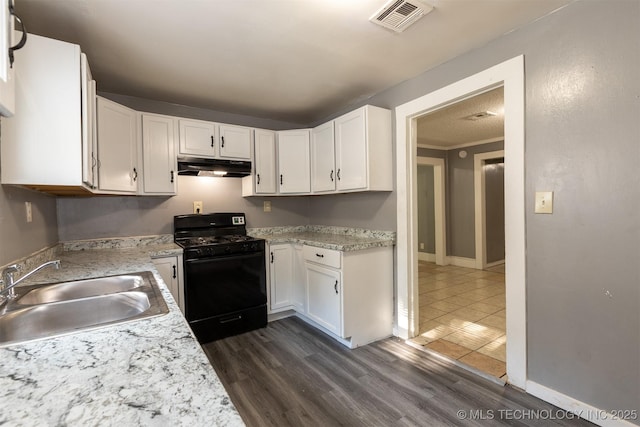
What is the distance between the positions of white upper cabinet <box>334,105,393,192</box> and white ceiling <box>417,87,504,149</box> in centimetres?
46

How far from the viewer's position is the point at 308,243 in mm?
2850

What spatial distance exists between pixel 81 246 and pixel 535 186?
11.3 feet

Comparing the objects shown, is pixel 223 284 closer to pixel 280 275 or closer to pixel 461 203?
pixel 280 275

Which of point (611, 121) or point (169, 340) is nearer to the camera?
point (169, 340)

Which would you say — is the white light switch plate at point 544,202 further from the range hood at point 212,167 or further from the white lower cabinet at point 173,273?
the white lower cabinet at point 173,273

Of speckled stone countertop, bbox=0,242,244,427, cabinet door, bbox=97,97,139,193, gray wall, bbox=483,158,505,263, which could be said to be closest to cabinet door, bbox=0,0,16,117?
speckled stone countertop, bbox=0,242,244,427

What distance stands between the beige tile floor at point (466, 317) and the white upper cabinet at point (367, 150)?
4.55ft

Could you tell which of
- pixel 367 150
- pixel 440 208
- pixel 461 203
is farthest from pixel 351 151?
pixel 461 203

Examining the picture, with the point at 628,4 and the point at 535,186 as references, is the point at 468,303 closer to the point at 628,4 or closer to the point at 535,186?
the point at 535,186

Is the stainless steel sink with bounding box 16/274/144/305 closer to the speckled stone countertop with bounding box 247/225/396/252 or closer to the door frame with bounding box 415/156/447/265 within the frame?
the speckled stone countertop with bounding box 247/225/396/252

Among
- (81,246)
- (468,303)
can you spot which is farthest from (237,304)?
(468,303)

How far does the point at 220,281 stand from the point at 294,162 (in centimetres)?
145

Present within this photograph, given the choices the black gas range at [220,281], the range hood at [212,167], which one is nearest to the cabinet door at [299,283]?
the black gas range at [220,281]

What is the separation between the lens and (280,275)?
308 centimetres
